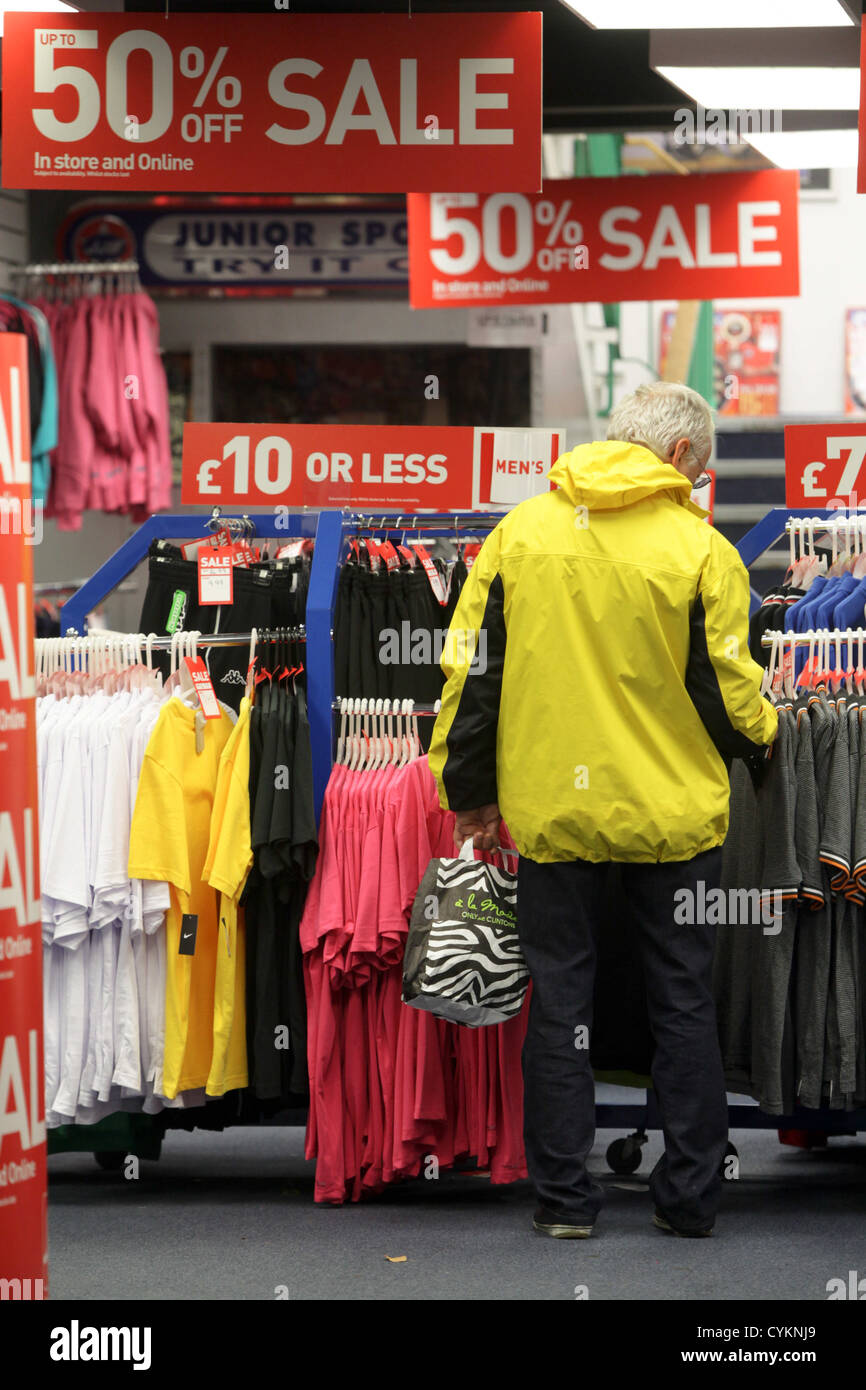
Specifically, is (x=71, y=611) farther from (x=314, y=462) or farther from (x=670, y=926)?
(x=670, y=926)

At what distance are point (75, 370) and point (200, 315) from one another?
1703 millimetres

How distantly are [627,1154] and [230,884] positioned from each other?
1252 millimetres

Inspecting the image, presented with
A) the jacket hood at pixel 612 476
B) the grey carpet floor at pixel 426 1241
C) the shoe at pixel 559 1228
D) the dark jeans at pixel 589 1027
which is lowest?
the grey carpet floor at pixel 426 1241

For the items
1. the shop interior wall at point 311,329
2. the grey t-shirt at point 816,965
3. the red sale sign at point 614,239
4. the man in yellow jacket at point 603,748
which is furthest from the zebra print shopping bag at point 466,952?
the shop interior wall at point 311,329

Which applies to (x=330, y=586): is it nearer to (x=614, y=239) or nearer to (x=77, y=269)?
(x=614, y=239)

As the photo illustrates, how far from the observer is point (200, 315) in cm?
991

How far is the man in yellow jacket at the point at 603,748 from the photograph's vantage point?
347cm

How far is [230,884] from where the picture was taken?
3.82 metres

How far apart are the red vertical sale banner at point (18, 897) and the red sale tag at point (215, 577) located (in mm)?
1793

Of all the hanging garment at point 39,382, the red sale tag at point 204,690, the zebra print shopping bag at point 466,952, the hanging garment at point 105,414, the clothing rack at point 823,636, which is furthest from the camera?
the hanging garment at point 105,414

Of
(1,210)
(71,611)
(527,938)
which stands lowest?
(527,938)

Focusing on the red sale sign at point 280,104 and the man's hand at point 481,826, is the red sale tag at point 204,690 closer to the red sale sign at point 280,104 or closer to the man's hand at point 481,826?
the man's hand at point 481,826

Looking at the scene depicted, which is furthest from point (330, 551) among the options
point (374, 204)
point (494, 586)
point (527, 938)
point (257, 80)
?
point (374, 204)

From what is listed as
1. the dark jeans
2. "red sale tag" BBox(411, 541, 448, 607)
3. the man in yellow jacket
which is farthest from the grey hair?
the dark jeans
